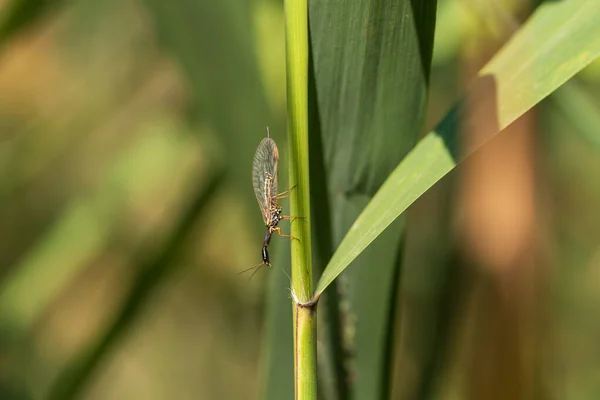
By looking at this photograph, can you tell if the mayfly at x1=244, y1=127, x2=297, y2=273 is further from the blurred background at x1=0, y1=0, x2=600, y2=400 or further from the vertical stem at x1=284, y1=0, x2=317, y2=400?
the vertical stem at x1=284, y1=0, x2=317, y2=400

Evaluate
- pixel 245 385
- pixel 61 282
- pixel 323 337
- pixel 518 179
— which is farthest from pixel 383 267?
pixel 245 385

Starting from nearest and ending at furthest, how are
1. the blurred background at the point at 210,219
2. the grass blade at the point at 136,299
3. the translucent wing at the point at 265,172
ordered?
the translucent wing at the point at 265,172 → the blurred background at the point at 210,219 → the grass blade at the point at 136,299

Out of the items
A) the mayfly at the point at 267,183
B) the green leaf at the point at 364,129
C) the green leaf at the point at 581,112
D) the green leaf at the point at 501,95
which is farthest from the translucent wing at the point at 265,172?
the green leaf at the point at 581,112

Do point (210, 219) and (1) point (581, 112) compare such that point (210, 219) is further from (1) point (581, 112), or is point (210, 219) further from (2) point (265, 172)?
(1) point (581, 112)

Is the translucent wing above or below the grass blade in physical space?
above

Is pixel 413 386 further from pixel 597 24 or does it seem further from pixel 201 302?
pixel 597 24

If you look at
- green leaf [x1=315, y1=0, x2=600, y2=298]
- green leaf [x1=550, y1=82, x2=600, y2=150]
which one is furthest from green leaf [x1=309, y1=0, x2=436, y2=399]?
green leaf [x1=550, y1=82, x2=600, y2=150]

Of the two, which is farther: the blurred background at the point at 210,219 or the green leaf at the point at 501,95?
the blurred background at the point at 210,219

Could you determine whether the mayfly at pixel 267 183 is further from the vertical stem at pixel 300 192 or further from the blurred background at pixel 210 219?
the vertical stem at pixel 300 192
